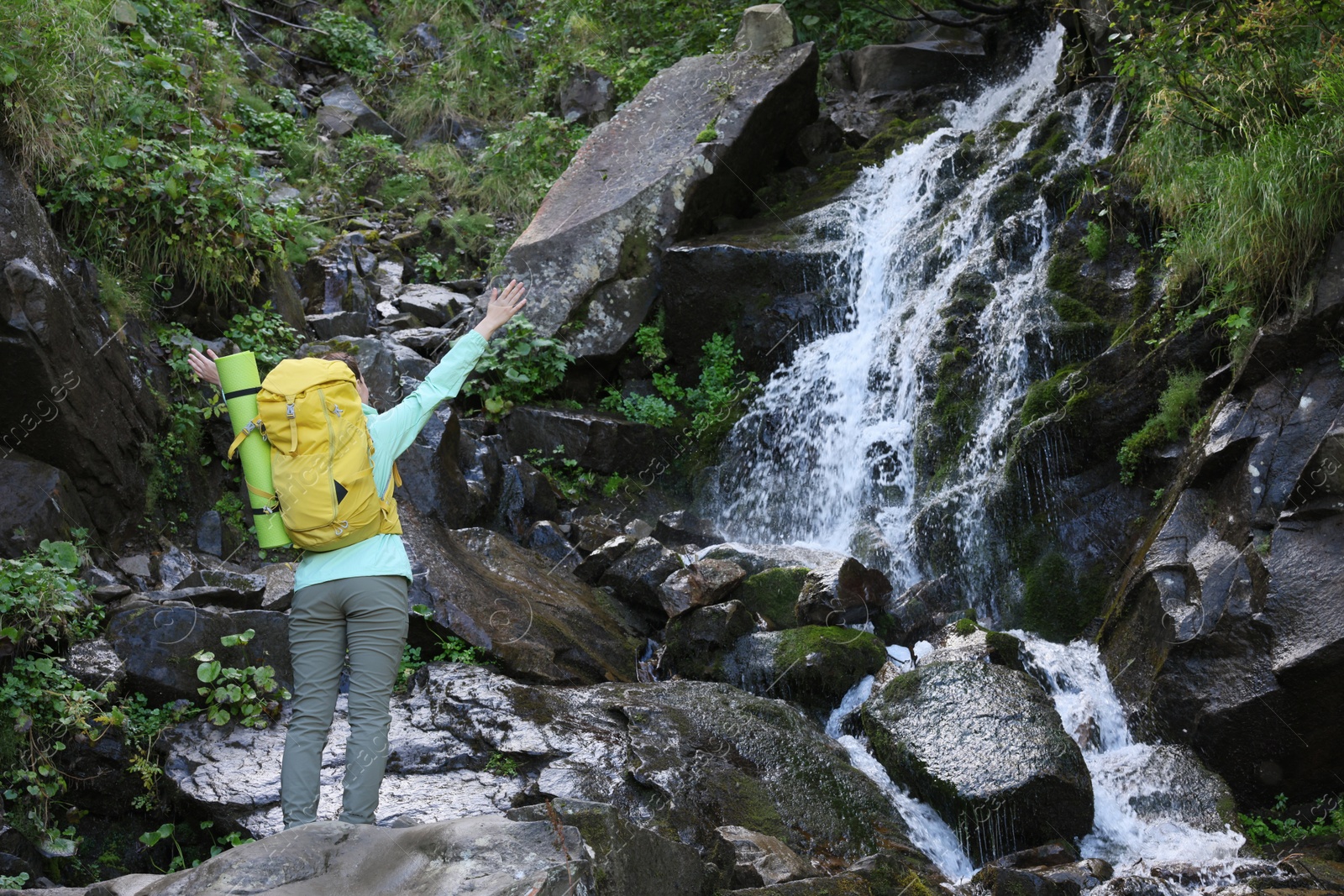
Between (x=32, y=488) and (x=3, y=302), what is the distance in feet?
3.42

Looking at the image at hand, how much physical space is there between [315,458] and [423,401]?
490mm

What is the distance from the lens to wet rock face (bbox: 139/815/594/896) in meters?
2.79

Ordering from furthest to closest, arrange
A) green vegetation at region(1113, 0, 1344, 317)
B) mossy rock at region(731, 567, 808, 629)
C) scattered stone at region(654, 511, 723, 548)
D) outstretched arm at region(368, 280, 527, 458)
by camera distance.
→ 1. scattered stone at region(654, 511, 723, 548)
2. mossy rock at region(731, 567, 808, 629)
3. green vegetation at region(1113, 0, 1344, 317)
4. outstretched arm at region(368, 280, 527, 458)

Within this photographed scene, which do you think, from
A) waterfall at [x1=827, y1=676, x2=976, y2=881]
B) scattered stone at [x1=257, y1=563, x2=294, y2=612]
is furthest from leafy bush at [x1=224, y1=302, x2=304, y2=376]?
waterfall at [x1=827, y1=676, x2=976, y2=881]

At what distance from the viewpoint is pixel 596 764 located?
16.1ft

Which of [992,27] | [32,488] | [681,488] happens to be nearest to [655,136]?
[681,488]

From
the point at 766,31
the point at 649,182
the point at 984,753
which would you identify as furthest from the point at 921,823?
the point at 766,31

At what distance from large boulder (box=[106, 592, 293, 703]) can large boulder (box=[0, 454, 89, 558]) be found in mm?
611

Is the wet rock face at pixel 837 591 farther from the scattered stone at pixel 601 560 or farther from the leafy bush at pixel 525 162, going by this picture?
the leafy bush at pixel 525 162

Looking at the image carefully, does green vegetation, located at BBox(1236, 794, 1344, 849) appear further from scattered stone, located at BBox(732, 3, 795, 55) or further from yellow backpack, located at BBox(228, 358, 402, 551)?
scattered stone, located at BBox(732, 3, 795, 55)

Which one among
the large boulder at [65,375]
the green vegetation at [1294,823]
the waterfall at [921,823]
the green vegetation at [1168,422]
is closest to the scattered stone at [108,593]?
the large boulder at [65,375]

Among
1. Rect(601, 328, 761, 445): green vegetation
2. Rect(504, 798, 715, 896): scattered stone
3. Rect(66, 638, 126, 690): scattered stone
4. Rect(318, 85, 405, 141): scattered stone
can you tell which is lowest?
Rect(504, 798, 715, 896): scattered stone

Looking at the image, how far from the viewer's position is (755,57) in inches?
480

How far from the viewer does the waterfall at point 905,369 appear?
8.47 m
